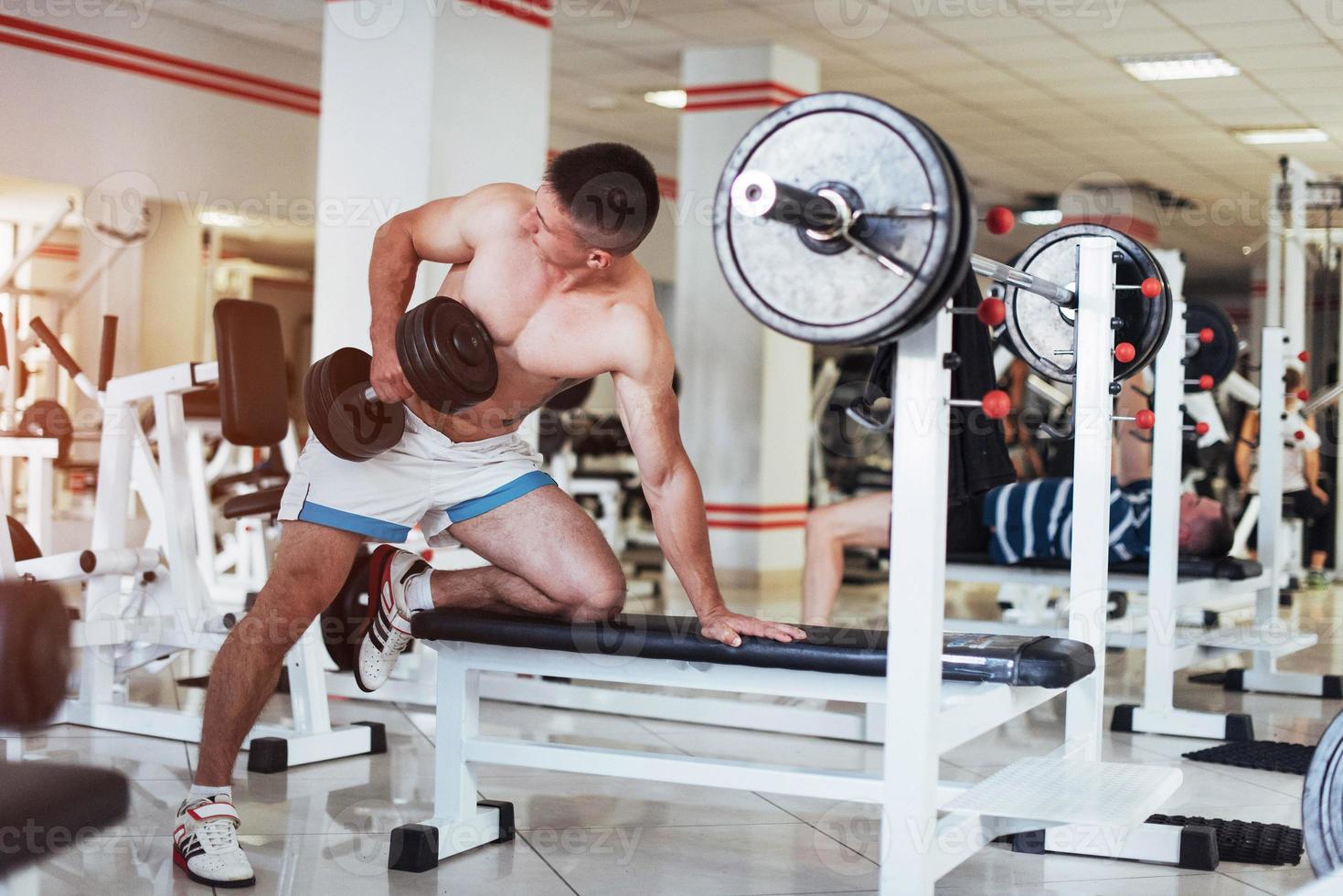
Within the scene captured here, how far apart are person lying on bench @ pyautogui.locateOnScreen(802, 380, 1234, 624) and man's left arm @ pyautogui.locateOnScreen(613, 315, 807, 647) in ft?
4.19

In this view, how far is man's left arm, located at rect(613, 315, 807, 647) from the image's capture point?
2432 millimetres

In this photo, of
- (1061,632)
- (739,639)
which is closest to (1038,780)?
(739,639)

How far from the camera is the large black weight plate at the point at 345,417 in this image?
2.58 metres

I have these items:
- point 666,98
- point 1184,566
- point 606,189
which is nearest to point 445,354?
point 606,189

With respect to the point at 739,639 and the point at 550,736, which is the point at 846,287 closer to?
the point at 739,639

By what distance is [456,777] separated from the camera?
2572 millimetres

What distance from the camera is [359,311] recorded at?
521 cm

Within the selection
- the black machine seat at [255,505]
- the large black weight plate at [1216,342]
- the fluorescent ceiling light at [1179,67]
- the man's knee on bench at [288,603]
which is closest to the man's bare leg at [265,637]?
the man's knee on bench at [288,603]

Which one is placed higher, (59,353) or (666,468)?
(59,353)

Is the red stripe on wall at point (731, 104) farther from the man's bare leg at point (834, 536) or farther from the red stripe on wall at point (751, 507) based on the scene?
the man's bare leg at point (834, 536)

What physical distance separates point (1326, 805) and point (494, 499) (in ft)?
5.19

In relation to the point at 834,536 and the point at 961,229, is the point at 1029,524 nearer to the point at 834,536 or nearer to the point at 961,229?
the point at 834,536

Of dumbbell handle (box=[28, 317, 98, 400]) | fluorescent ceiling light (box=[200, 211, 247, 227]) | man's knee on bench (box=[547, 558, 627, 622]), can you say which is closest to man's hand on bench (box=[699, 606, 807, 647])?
man's knee on bench (box=[547, 558, 627, 622])

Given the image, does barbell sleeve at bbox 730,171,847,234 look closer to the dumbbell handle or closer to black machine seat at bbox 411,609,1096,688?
black machine seat at bbox 411,609,1096,688
